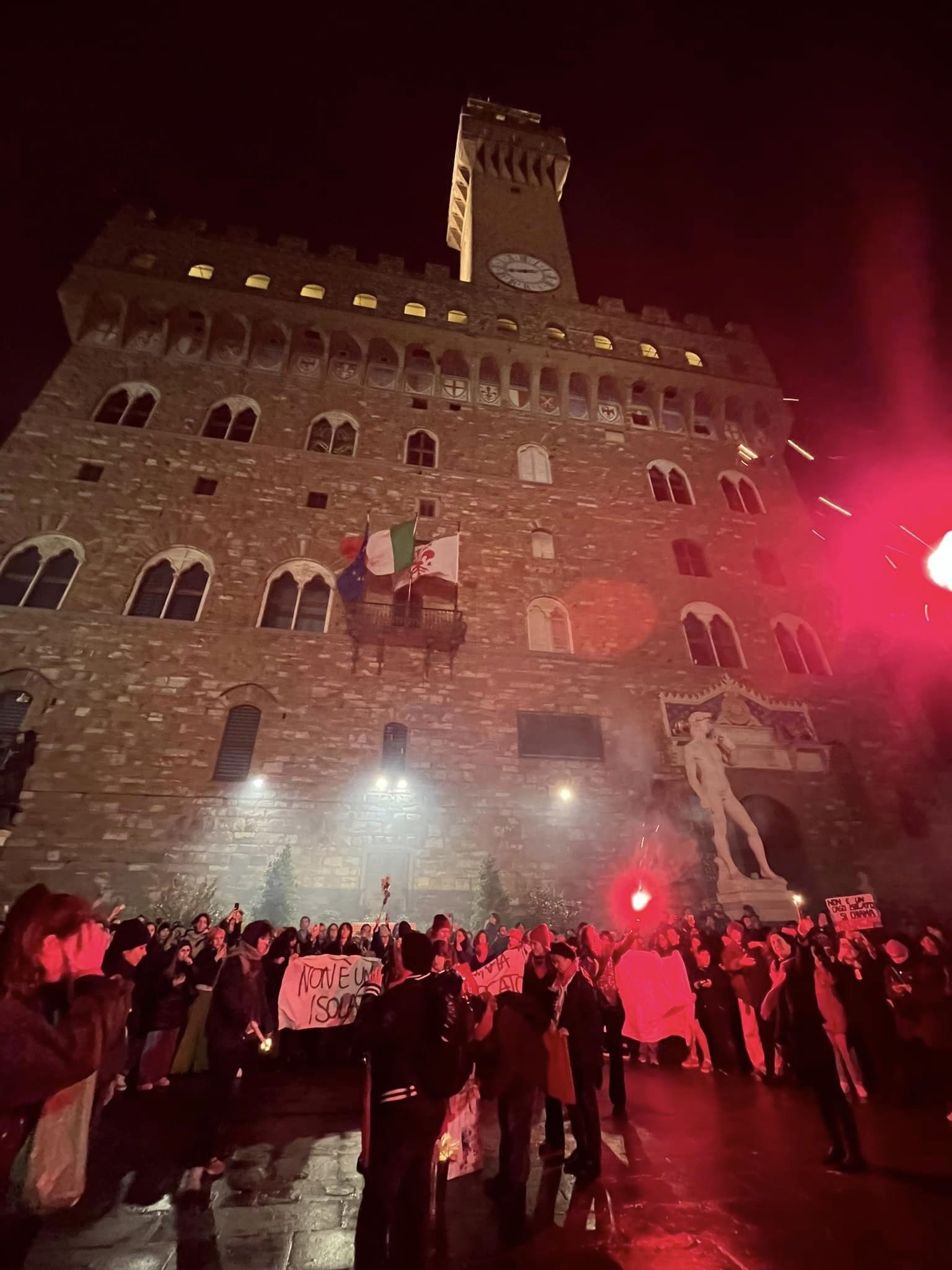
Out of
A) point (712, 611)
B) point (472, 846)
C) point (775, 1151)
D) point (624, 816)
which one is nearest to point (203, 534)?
point (472, 846)

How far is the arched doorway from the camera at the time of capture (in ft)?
40.5

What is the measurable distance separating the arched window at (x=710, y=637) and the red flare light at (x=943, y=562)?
14.5 ft

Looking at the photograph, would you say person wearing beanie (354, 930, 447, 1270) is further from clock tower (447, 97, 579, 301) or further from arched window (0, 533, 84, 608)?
clock tower (447, 97, 579, 301)

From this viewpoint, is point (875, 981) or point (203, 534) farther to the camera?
point (203, 534)

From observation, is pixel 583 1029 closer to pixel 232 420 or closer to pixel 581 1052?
pixel 581 1052

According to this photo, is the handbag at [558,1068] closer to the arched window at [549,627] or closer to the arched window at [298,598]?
the arched window at [549,627]

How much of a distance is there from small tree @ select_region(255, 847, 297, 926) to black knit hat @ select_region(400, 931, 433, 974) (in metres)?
8.43

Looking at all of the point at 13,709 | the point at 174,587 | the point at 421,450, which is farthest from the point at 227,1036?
the point at 421,450

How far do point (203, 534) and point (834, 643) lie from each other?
16.6m

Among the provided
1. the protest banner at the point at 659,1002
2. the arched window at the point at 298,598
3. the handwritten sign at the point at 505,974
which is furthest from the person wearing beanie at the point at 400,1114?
the arched window at the point at 298,598

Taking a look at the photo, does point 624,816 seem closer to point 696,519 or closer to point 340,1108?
point 340,1108

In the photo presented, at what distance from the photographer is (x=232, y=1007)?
394 centimetres

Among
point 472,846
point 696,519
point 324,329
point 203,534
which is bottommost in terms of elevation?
point 472,846

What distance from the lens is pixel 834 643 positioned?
15664mm
